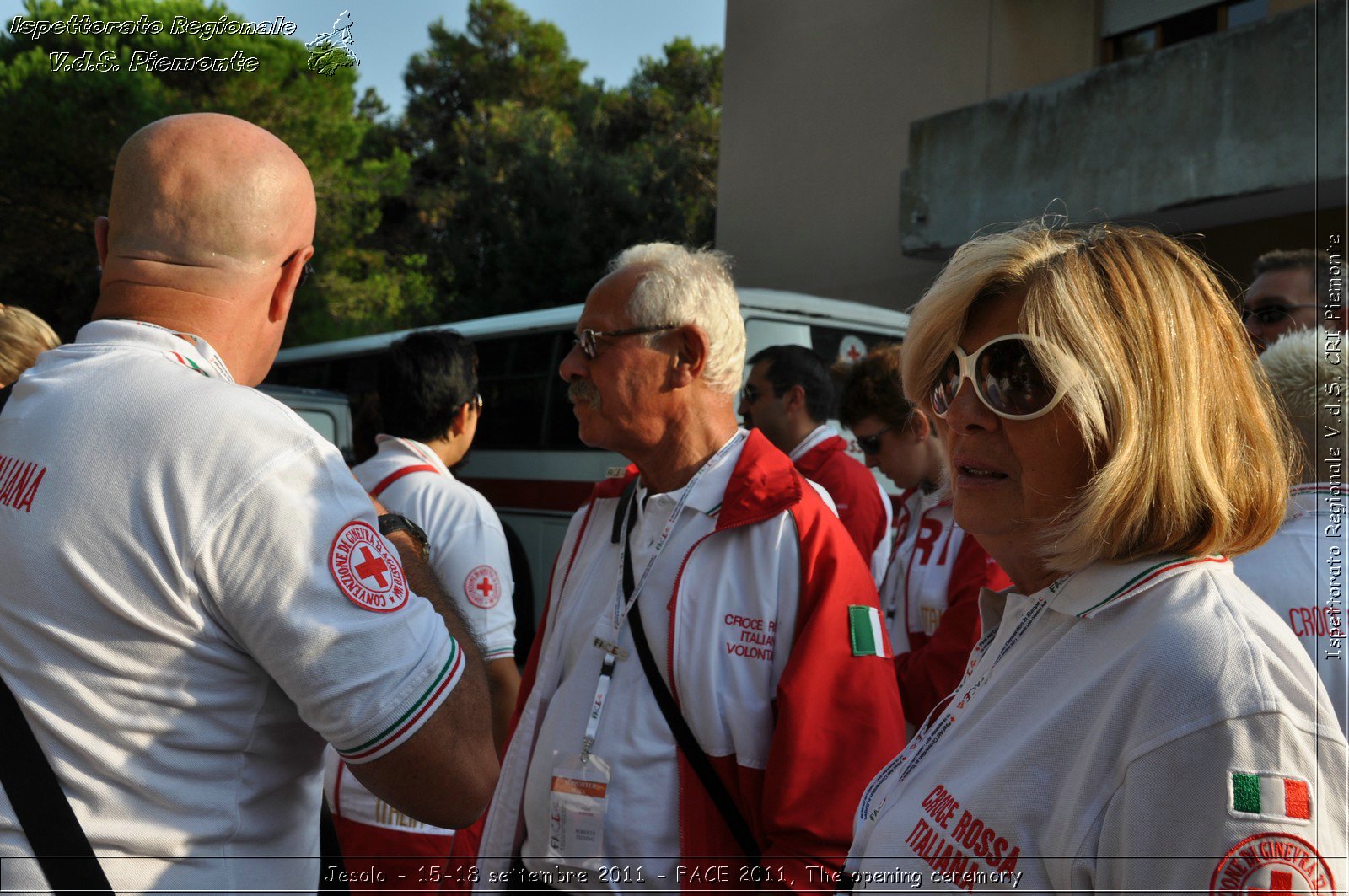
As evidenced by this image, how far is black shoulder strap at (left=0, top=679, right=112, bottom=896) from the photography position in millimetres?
1474

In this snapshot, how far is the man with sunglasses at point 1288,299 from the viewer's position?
389cm

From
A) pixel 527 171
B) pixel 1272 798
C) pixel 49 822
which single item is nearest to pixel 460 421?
pixel 49 822

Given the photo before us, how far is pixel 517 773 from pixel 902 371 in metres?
1.36

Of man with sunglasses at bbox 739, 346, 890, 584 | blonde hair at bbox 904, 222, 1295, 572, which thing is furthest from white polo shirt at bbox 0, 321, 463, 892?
man with sunglasses at bbox 739, 346, 890, 584

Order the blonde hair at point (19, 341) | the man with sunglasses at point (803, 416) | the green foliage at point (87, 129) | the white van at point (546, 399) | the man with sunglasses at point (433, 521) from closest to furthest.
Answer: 1. the blonde hair at point (19, 341)
2. the man with sunglasses at point (433, 521)
3. the man with sunglasses at point (803, 416)
4. the white van at point (546, 399)
5. the green foliage at point (87, 129)

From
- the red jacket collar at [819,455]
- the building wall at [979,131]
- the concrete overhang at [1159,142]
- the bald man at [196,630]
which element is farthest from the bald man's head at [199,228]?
the concrete overhang at [1159,142]

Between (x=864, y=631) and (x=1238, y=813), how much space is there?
1.22m

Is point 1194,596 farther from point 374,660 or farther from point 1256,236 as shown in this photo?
point 1256,236

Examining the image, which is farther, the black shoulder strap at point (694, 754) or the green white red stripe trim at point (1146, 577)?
the black shoulder strap at point (694, 754)

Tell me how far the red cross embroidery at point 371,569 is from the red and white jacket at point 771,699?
96 cm

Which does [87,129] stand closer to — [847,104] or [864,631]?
[847,104]

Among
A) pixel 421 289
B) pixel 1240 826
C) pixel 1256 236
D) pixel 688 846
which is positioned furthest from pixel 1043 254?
pixel 421 289

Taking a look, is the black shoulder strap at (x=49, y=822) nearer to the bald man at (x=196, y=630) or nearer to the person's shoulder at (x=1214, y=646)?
the bald man at (x=196, y=630)

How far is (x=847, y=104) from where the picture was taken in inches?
601
